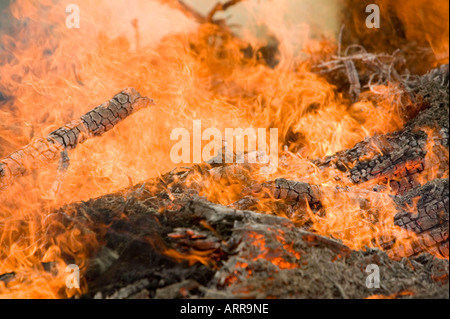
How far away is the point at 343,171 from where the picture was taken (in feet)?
20.8

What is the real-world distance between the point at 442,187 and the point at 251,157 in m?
2.80

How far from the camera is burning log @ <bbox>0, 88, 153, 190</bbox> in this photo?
5582mm

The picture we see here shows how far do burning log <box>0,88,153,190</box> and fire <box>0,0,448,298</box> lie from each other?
0.54 metres

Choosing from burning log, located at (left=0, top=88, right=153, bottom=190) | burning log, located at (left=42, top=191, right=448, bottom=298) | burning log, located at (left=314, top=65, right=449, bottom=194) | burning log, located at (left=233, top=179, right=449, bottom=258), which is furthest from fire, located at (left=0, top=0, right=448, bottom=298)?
burning log, located at (left=42, top=191, right=448, bottom=298)

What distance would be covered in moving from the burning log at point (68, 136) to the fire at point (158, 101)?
1.78 ft

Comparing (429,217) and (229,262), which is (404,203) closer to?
(429,217)

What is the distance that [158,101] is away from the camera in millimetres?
7496

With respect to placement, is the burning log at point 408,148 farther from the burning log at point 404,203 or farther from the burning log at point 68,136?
the burning log at point 68,136

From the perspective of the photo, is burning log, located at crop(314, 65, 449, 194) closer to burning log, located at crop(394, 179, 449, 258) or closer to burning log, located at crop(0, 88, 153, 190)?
burning log, located at crop(394, 179, 449, 258)

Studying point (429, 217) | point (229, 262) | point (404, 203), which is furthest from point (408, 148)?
point (229, 262)

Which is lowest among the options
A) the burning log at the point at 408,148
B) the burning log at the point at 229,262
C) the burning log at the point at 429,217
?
the burning log at the point at 229,262

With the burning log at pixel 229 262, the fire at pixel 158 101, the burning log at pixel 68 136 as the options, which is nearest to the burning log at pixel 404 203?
the fire at pixel 158 101

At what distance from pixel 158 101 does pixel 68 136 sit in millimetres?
1964

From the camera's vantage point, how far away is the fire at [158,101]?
17.7 ft
